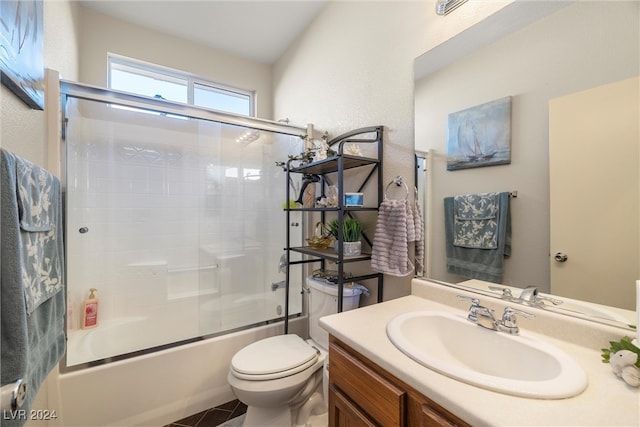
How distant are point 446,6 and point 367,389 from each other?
60.5 inches

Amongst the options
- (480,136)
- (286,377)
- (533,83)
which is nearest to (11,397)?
(286,377)

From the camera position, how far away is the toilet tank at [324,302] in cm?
150

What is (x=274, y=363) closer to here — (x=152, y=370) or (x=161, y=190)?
(x=152, y=370)

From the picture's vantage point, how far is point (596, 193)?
30.3 inches

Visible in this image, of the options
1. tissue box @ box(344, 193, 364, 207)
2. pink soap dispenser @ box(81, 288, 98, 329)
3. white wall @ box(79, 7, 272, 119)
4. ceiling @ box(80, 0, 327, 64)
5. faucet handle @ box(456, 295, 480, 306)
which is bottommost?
pink soap dispenser @ box(81, 288, 98, 329)

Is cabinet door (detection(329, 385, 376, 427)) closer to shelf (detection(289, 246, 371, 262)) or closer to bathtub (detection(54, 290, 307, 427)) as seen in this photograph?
shelf (detection(289, 246, 371, 262))

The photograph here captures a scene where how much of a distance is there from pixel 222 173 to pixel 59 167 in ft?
3.37

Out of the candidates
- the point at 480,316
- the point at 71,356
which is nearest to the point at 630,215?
the point at 480,316

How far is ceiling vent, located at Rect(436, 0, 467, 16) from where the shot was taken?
1094 mm

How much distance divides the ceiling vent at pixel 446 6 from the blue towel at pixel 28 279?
1628mm

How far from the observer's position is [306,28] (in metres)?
2.15

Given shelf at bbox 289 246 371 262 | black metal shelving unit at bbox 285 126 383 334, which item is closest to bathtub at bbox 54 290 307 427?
shelf at bbox 289 246 371 262

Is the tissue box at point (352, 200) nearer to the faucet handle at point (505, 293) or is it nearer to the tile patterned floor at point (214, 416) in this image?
the faucet handle at point (505, 293)

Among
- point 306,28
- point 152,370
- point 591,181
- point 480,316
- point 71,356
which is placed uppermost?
point 306,28
